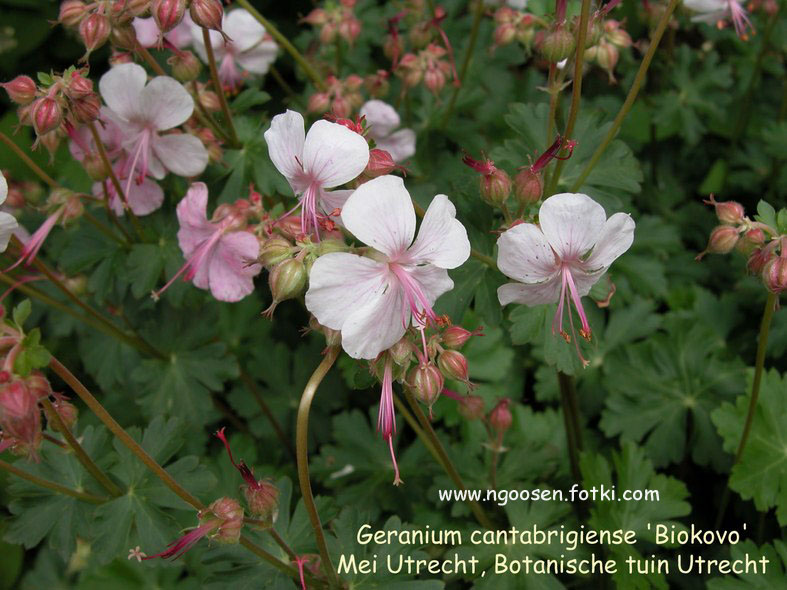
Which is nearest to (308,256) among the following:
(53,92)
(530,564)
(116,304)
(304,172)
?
(304,172)

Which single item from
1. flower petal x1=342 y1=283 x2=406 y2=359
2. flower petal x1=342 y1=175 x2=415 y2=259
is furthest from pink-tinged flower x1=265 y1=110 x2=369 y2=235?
flower petal x1=342 y1=283 x2=406 y2=359

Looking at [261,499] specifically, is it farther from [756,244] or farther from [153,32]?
[153,32]

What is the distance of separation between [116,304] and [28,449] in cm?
121

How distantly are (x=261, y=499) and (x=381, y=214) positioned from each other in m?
0.64

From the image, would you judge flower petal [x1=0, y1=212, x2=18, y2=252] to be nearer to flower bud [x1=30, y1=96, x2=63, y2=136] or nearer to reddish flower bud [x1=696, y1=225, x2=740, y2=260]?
flower bud [x1=30, y1=96, x2=63, y2=136]

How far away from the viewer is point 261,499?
1482 mm

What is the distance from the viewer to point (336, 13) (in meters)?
2.54

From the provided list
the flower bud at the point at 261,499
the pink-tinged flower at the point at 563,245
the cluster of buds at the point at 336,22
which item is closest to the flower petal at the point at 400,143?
the cluster of buds at the point at 336,22

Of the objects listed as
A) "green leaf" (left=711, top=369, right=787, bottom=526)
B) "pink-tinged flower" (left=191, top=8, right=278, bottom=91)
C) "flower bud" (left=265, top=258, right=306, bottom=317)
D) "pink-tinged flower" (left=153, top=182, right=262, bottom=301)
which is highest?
"flower bud" (left=265, top=258, right=306, bottom=317)

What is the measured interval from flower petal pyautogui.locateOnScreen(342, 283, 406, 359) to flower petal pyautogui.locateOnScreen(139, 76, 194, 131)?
91cm

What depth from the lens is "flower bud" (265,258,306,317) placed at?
51.9 inches

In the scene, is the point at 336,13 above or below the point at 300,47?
above

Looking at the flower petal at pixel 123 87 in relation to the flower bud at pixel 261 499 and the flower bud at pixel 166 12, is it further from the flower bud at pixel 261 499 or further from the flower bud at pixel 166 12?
the flower bud at pixel 261 499

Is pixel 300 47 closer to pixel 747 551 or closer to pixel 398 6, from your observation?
pixel 398 6
